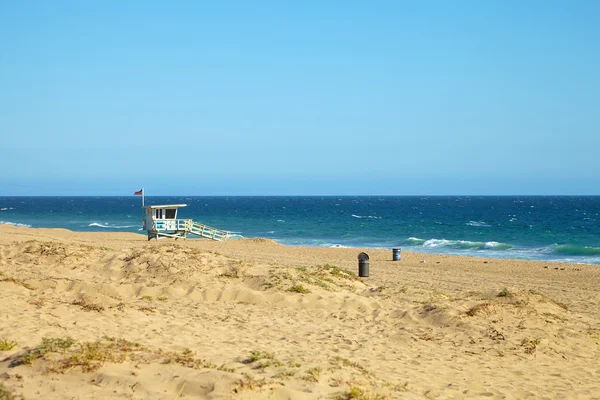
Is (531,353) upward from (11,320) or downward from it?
downward

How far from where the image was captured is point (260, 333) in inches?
440

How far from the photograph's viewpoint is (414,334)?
11812 millimetres

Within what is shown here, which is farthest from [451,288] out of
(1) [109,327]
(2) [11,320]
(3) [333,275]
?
(2) [11,320]

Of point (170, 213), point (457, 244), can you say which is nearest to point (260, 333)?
point (170, 213)

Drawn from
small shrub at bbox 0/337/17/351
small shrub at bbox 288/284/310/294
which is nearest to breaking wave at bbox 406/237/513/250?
small shrub at bbox 288/284/310/294

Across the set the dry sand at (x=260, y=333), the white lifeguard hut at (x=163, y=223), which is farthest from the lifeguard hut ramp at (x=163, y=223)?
the dry sand at (x=260, y=333)

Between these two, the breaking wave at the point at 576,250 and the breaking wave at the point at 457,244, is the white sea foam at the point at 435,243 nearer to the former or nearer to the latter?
the breaking wave at the point at 457,244

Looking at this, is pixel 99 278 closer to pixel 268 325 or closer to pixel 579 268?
pixel 268 325

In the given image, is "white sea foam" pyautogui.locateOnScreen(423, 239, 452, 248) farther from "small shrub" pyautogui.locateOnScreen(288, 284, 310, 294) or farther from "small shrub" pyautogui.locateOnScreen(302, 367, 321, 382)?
"small shrub" pyautogui.locateOnScreen(302, 367, 321, 382)

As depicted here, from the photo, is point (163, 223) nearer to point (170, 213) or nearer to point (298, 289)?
point (170, 213)

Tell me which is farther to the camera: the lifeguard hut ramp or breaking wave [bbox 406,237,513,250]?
breaking wave [bbox 406,237,513,250]

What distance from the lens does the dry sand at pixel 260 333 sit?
24.0 ft

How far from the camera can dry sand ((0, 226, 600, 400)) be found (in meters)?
7.32

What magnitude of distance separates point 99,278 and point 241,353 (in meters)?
8.07
